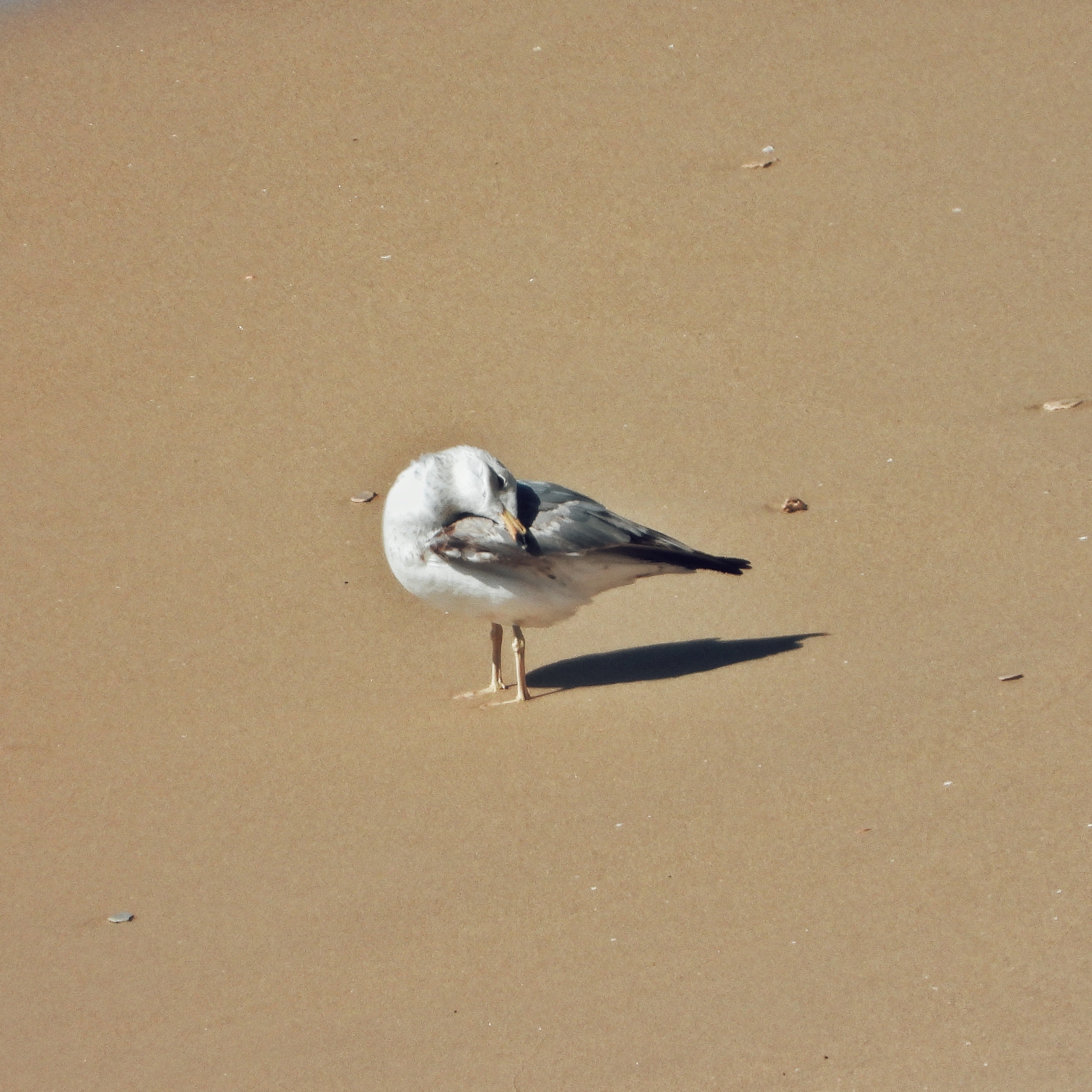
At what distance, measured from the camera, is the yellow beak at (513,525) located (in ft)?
18.5

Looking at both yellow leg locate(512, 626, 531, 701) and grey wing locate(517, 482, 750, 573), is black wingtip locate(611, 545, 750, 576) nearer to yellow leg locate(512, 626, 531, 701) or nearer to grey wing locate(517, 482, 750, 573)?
grey wing locate(517, 482, 750, 573)

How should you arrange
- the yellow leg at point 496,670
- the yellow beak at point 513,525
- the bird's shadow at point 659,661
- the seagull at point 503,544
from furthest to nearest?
the yellow leg at point 496,670
the bird's shadow at point 659,661
the seagull at point 503,544
the yellow beak at point 513,525

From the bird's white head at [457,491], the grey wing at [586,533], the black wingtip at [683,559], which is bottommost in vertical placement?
the black wingtip at [683,559]

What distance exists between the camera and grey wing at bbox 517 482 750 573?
18.9 ft

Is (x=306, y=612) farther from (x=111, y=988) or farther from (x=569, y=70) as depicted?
(x=569, y=70)

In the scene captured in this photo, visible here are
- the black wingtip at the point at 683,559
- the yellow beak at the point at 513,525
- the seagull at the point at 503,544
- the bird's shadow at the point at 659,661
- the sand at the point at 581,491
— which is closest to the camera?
the sand at the point at 581,491

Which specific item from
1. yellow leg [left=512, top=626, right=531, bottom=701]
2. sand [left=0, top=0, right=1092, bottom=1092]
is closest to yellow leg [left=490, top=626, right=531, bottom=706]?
yellow leg [left=512, top=626, right=531, bottom=701]

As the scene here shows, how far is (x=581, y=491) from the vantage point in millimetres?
7234

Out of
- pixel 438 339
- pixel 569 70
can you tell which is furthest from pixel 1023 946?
pixel 569 70

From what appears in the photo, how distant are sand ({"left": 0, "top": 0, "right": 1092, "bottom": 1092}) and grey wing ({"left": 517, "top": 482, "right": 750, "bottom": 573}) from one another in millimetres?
436

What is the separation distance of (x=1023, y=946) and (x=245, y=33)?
349 inches

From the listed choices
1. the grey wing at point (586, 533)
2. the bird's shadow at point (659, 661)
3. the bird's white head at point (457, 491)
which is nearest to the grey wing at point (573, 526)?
the grey wing at point (586, 533)

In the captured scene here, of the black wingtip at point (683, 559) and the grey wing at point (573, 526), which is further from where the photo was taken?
the black wingtip at point (683, 559)

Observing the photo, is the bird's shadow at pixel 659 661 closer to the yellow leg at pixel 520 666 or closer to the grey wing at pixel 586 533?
the yellow leg at pixel 520 666
